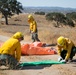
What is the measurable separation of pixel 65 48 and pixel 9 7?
3918cm

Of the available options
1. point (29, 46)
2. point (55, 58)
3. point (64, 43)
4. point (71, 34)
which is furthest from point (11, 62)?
point (71, 34)

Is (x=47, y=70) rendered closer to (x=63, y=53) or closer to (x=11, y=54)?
(x=11, y=54)

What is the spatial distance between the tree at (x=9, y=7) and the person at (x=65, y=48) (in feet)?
123

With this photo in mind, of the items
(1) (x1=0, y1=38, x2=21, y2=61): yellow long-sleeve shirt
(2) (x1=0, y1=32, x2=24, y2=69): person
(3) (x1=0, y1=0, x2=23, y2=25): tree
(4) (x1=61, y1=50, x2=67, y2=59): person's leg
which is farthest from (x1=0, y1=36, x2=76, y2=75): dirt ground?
(3) (x1=0, y1=0, x2=23, y2=25): tree

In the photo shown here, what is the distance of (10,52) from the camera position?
10.7 metres

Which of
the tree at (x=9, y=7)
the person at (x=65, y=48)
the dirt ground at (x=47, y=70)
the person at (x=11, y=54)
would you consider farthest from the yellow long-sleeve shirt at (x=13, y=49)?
the tree at (x=9, y=7)

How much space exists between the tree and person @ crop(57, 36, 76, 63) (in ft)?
123

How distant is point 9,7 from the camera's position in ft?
165

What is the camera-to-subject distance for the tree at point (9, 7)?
49.3 m

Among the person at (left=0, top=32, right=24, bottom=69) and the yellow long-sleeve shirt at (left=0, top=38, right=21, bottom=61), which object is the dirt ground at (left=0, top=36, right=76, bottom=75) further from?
the yellow long-sleeve shirt at (left=0, top=38, right=21, bottom=61)

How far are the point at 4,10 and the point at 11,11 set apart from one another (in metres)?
1.82

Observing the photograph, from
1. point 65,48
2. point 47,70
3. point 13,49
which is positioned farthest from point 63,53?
point 13,49

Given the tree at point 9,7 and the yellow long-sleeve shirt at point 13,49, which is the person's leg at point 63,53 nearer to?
the yellow long-sleeve shirt at point 13,49

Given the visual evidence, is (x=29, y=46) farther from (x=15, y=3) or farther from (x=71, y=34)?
(x=15, y=3)
